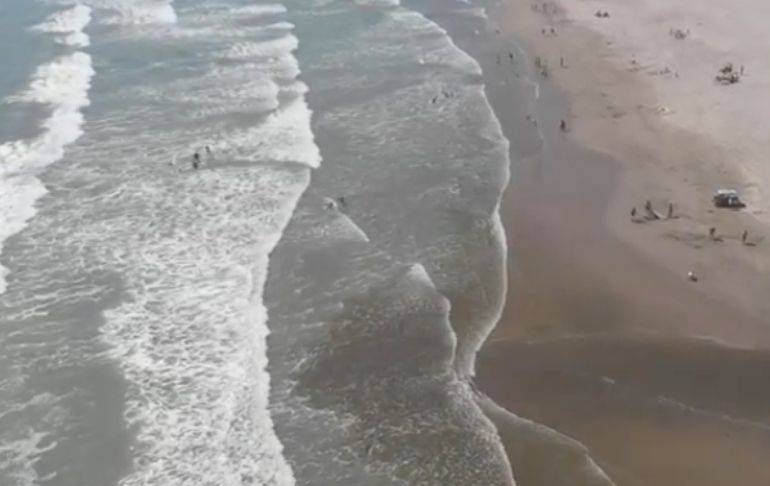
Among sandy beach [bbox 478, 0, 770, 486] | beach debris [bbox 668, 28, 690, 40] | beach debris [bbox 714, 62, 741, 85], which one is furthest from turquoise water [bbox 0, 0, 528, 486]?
beach debris [bbox 668, 28, 690, 40]

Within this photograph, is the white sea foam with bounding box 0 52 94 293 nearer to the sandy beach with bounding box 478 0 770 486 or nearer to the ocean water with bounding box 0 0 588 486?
the ocean water with bounding box 0 0 588 486

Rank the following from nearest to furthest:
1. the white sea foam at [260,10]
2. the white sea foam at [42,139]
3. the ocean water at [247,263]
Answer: the ocean water at [247,263] < the white sea foam at [42,139] < the white sea foam at [260,10]

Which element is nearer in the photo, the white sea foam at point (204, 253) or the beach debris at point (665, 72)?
the white sea foam at point (204, 253)

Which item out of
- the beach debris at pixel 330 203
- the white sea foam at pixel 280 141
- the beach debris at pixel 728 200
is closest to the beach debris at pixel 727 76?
the beach debris at pixel 728 200

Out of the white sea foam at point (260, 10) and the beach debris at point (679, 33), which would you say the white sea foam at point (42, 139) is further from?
the beach debris at point (679, 33)

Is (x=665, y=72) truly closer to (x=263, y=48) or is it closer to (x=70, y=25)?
(x=263, y=48)

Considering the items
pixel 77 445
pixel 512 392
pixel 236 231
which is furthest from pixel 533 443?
pixel 236 231
